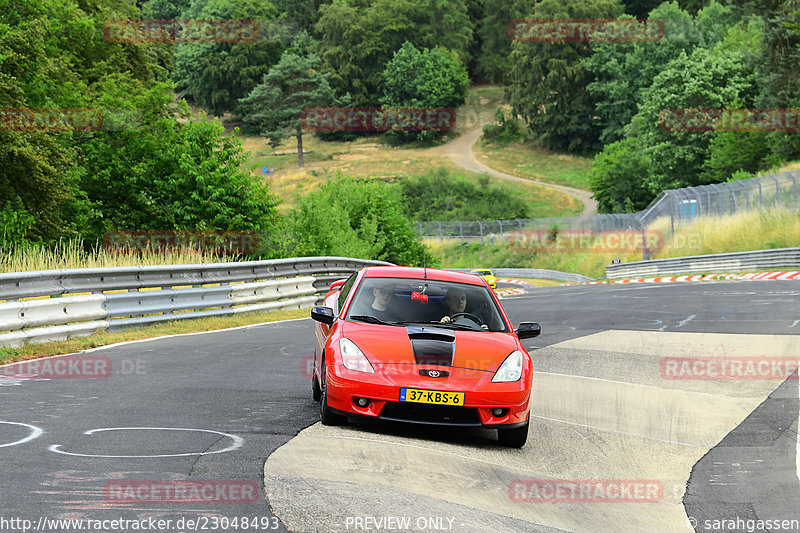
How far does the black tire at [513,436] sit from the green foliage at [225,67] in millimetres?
134872

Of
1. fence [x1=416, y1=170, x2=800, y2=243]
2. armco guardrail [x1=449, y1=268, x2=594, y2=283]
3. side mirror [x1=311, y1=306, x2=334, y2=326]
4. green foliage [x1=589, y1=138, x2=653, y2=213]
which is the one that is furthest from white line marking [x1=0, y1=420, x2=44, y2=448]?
green foliage [x1=589, y1=138, x2=653, y2=213]

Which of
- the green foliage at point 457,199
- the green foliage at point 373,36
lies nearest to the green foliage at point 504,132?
the green foliage at point 373,36

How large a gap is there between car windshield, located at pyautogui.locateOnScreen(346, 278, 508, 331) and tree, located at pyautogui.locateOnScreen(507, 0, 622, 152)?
372 ft

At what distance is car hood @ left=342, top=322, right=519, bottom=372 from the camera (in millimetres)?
7840

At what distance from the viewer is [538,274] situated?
6112cm

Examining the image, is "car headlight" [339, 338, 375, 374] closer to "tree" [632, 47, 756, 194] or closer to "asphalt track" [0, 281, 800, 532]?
"asphalt track" [0, 281, 800, 532]

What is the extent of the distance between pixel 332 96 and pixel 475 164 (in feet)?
71.2

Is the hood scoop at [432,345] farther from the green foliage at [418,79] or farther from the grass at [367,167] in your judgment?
the green foliage at [418,79]

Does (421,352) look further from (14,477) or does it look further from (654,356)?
(654,356)

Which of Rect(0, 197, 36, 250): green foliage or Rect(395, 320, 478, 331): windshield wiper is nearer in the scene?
Rect(395, 320, 478, 331): windshield wiper

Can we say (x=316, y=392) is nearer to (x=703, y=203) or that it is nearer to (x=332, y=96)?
(x=703, y=203)

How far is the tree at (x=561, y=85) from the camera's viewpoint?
393 feet

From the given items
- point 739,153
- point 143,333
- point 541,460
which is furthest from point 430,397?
point 739,153

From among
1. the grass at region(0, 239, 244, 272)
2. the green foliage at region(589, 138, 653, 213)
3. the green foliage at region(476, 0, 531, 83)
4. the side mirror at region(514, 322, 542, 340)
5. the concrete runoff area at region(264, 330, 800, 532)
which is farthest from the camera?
the green foliage at region(476, 0, 531, 83)
